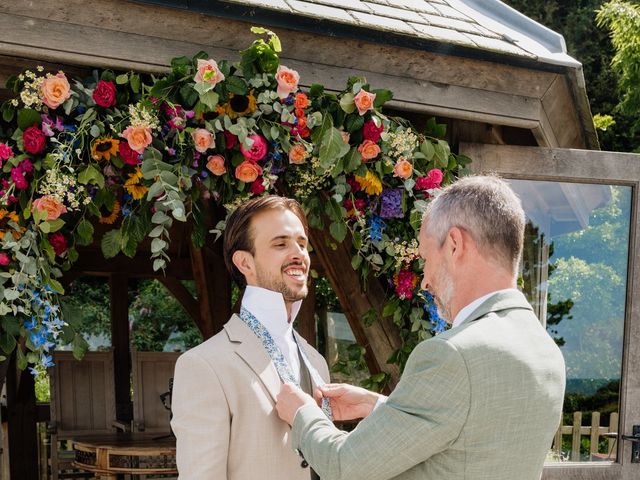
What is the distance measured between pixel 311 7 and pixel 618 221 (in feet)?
5.73

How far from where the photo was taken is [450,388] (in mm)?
1483

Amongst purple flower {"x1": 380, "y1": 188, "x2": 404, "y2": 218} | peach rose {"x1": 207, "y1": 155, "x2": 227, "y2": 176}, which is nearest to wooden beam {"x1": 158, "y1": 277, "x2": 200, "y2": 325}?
purple flower {"x1": 380, "y1": 188, "x2": 404, "y2": 218}

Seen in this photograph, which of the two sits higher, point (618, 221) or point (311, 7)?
point (311, 7)

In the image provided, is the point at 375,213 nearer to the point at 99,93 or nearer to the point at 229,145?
the point at 229,145

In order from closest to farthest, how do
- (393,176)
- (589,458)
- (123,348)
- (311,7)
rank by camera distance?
(311,7), (393,176), (589,458), (123,348)

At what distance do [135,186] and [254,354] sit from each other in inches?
31.8

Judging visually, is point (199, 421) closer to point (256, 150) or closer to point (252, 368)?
point (252, 368)

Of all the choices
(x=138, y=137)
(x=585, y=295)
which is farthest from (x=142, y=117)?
(x=585, y=295)

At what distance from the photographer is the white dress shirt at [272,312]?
2107 mm

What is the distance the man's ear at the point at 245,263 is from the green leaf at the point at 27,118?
0.77 meters

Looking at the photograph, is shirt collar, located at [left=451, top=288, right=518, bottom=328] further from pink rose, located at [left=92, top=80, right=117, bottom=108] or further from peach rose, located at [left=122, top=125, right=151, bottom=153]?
pink rose, located at [left=92, top=80, right=117, bottom=108]

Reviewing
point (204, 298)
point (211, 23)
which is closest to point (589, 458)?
point (211, 23)

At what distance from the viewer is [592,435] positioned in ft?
12.0

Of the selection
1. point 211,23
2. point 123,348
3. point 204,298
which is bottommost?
point 123,348
